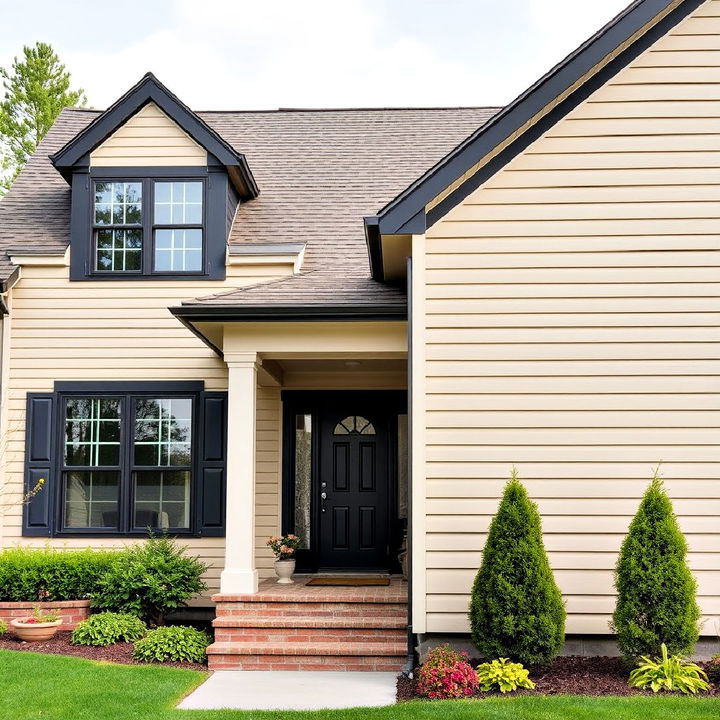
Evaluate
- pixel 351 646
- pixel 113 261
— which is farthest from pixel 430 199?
pixel 113 261

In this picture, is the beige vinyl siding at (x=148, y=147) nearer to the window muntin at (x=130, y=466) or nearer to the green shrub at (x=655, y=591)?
the window muntin at (x=130, y=466)

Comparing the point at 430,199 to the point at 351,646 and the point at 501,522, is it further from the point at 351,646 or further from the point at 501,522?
the point at 351,646

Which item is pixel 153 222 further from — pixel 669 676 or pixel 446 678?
pixel 669 676

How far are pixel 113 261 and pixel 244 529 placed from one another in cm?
416

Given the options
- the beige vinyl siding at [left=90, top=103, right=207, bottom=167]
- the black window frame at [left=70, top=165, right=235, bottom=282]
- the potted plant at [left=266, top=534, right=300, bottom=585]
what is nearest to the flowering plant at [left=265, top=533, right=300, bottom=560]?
the potted plant at [left=266, top=534, right=300, bottom=585]

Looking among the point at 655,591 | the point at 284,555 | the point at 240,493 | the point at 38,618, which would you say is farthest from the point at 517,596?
the point at 38,618

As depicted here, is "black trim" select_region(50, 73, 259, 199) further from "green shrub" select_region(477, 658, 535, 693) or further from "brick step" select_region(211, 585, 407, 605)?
"green shrub" select_region(477, 658, 535, 693)

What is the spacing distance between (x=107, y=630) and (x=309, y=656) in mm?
2127

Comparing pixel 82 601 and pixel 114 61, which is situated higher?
pixel 114 61

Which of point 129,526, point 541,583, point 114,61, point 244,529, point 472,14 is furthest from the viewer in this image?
point 114,61

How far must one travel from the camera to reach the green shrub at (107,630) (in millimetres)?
9097

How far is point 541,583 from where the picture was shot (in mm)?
7301

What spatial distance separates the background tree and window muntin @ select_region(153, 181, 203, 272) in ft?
43.7

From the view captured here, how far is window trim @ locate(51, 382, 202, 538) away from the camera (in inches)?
429
